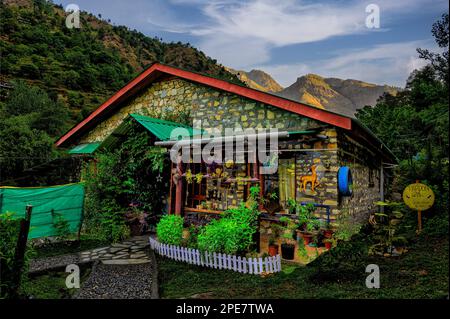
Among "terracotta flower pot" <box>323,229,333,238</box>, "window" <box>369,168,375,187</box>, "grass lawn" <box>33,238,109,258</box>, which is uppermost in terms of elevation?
"window" <box>369,168,375,187</box>

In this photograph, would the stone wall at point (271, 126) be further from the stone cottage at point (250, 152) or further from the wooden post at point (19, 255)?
the wooden post at point (19, 255)

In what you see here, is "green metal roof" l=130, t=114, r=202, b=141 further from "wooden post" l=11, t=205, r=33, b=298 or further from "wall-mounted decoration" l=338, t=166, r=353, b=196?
"wooden post" l=11, t=205, r=33, b=298

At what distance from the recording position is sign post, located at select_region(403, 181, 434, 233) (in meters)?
9.88

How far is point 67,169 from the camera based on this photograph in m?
15.4

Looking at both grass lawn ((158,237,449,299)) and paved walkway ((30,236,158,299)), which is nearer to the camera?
grass lawn ((158,237,449,299))

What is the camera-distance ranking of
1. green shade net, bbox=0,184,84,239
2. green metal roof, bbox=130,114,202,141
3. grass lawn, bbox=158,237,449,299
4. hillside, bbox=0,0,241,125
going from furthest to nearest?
hillside, bbox=0,0,241,125 < green metal roof, bbox=130,114,202,141 < green shade net, bbox=0,184,84,239 < grass lawn, bbox=158,237,449,299

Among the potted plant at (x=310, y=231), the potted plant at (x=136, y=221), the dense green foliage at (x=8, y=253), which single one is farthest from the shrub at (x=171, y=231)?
the dense green foliage at (x=8, y=253)

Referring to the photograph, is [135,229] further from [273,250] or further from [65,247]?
[273,250]

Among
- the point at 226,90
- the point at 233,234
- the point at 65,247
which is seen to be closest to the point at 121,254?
the point at 65,247

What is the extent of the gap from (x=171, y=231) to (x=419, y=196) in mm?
8252

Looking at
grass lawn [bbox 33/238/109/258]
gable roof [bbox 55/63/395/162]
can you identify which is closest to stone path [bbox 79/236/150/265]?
grass lawn [bbox 33/238/109/258]

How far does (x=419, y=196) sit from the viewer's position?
9953 millimetres
